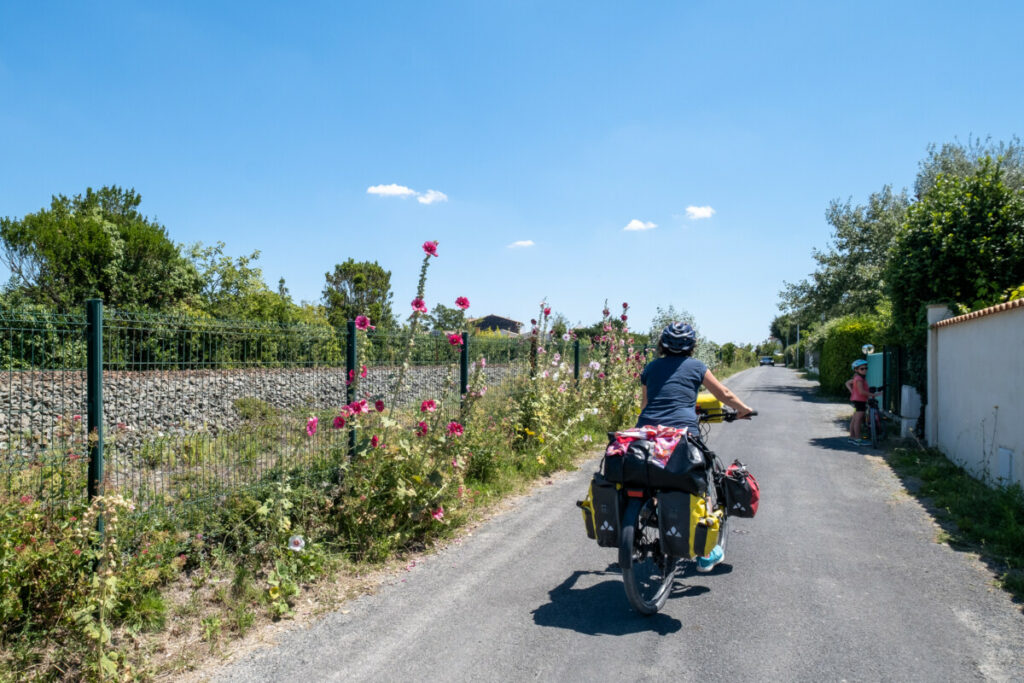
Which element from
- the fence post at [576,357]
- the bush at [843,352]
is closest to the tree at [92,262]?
the fence post at [576,357]

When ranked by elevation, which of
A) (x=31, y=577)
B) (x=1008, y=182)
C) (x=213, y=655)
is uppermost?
(x=1008, y=182)

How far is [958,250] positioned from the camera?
431 inches

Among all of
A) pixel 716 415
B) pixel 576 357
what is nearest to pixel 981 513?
pixel 716 415

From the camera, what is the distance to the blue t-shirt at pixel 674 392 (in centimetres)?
447

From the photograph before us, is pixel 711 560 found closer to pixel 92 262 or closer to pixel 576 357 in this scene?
pixel 576 357

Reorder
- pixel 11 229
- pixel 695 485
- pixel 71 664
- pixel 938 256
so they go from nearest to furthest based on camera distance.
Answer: pixel 71 664 → pixel 695 485 → pixel 938 256 → pixel 11 229

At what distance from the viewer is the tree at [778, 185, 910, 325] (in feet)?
93.4

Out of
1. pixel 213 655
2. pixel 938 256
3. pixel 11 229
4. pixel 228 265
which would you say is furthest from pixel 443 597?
pixel 228 265

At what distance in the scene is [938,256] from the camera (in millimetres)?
11289

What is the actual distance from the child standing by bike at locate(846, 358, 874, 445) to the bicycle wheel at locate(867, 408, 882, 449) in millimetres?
187

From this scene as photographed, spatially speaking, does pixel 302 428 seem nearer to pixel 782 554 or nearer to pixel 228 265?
pixel 782 554

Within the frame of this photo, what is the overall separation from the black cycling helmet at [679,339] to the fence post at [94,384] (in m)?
3.78

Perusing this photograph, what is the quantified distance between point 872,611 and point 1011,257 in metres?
9.45

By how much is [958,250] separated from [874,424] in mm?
3308
